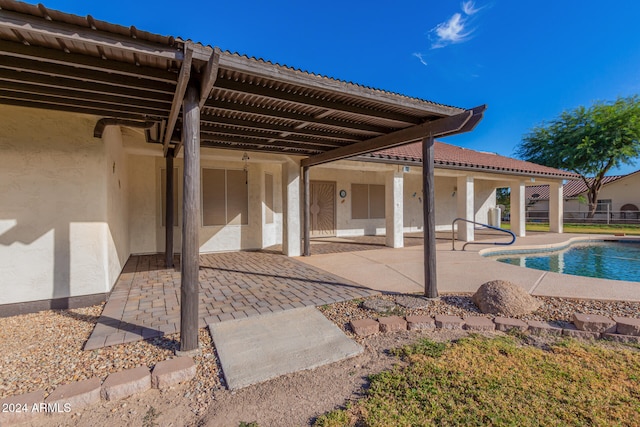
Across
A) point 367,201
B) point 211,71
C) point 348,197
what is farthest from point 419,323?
point 367,201

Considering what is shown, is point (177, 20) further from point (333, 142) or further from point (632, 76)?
point (632, 76)

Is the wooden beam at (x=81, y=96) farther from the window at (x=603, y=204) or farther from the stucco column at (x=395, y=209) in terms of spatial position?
the window at (x=603, y=204)

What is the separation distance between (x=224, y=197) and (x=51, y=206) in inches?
210

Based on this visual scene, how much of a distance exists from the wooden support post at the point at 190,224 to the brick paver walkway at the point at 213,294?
0.62 metres

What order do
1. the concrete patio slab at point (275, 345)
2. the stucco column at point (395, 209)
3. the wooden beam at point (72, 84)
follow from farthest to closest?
1. the stucco column at point (395, 209)
2. the wooden beam at point (72, 84)
3. the concrete patio slab at point (275, 345)

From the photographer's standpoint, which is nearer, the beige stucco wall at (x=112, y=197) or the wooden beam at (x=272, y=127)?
the beige stucco wall at (x=112, y=197)

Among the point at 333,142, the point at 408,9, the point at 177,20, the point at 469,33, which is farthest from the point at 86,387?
the point at 469,33

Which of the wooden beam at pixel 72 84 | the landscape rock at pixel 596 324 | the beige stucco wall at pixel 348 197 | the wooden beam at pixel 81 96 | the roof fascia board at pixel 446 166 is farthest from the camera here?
the beige stucco wall at pixel 348 197

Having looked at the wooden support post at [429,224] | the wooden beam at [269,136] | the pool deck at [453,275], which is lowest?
the pool deck at [453,275]

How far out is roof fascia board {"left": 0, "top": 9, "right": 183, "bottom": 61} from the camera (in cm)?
233

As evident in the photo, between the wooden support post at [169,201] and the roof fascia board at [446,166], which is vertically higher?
the roof fascia board at [446,166]

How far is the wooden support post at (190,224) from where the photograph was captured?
327 cm

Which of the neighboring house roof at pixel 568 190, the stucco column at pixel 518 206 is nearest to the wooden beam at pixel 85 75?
the stucco column at pixel 518 206

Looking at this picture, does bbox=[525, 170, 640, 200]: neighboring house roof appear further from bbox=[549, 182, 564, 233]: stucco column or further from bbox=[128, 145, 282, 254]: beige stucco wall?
bbox=[128, 145, 282, 254]: beige stucco wall
